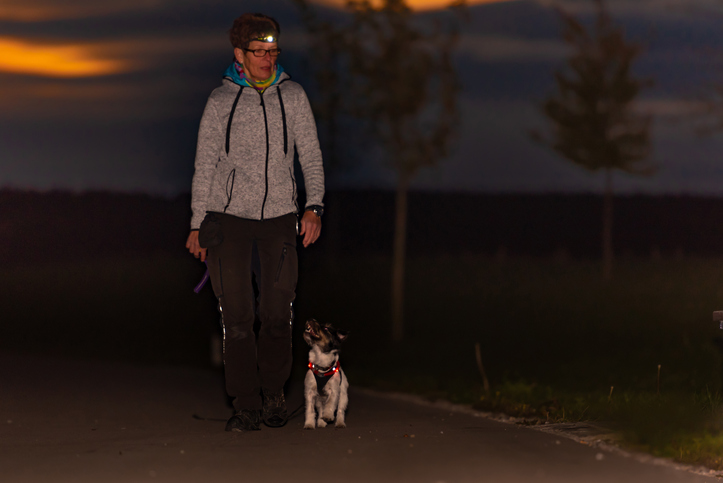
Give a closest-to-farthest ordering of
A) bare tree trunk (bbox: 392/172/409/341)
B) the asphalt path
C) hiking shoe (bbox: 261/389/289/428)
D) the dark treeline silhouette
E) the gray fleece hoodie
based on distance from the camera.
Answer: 1. the asphalt path
2. the gray fleece hoodie
3. hiking shoe (bbox: 261/389/289/428)
4. bare tree trunk (bbox: 392/172/409/341)
5. the dark treeline silhouette

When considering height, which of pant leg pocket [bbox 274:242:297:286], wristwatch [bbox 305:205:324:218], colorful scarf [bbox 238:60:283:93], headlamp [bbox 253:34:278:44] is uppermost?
headlamp [bbox 253:34:278:44]

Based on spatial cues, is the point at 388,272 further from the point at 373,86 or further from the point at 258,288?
the point at 258,288

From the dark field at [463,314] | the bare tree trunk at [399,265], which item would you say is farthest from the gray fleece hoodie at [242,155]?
the bare tree trunk at [399,265]

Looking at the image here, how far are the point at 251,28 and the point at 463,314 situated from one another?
12985 mm

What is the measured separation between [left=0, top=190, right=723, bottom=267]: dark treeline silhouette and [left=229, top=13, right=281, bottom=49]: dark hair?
16.5 m

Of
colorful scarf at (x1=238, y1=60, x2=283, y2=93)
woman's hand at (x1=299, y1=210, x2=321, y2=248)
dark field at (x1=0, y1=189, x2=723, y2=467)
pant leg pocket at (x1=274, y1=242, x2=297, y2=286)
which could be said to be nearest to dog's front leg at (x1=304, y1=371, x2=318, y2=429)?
pant leg pocket at (x1=274, y1=242, x2=297, y2=286)

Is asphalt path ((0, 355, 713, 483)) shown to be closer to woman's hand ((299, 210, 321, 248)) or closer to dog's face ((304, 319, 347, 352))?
dog's face ((304, 319, 347, 352))

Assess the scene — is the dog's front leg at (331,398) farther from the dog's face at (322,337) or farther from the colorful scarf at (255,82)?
the colorful scarf at (255,82)

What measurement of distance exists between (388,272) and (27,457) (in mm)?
20373

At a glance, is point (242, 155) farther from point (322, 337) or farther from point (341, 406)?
point (341, 406)

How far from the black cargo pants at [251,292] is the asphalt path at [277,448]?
0.41 meters

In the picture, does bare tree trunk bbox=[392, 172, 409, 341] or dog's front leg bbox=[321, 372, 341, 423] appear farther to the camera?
bare tree trunk bbox=[392, 172, 409, 341]

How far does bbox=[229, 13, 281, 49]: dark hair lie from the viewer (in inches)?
255

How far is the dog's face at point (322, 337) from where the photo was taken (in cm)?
705
